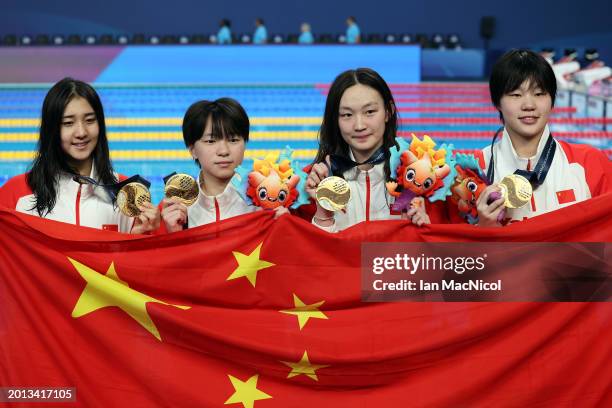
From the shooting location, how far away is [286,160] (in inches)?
106

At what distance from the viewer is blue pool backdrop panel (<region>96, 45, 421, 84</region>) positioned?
14.6 meters

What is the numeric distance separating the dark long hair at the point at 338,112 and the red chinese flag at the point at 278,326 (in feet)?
1.57

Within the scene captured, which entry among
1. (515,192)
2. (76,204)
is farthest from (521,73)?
(76,204)

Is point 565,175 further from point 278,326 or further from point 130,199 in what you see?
point 130,199

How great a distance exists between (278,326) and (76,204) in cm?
88

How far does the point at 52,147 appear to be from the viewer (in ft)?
9.31

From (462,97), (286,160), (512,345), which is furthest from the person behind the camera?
(462,97)

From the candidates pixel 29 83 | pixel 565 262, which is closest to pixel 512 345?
pixel 565 262

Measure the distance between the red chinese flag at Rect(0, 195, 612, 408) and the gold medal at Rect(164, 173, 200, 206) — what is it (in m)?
0.25

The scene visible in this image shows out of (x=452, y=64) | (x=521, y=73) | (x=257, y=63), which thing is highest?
(x=452, y=64)

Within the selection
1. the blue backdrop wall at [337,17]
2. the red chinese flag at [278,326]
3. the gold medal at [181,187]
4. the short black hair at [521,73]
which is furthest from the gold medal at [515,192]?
the blue backdrop wall at [337,17]

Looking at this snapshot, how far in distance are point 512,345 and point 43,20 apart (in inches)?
817

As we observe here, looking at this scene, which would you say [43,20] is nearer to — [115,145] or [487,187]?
[115,145]
